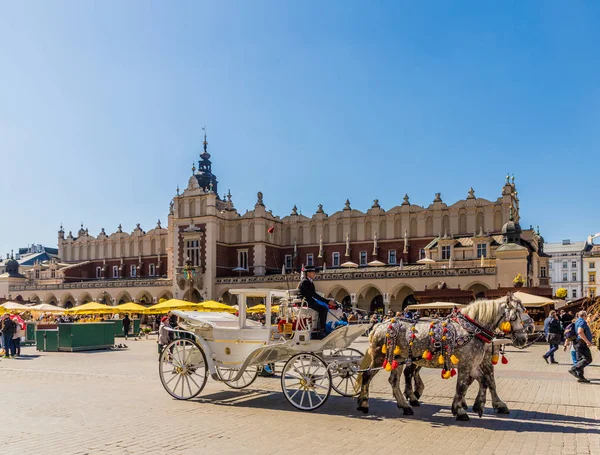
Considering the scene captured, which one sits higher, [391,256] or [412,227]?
[412,227]

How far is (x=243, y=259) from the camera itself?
58.4 meters

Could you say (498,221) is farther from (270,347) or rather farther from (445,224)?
(270,347)

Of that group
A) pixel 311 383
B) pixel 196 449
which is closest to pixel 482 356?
pixel 311 383

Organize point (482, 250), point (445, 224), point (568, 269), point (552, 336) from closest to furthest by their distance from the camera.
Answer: point (552, 336), point (482, 250), point (445, 224), point (568, 269)

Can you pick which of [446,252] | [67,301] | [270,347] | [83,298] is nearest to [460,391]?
[270,347]

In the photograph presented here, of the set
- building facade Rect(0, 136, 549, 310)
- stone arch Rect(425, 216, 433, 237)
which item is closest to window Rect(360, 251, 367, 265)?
building facade Rect(0, 136, 549, 310)

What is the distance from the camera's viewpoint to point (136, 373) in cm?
1608

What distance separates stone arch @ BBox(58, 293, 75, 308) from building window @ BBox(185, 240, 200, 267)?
1639 centimetres

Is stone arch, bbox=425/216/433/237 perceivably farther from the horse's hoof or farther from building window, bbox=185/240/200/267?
the horse's hoof

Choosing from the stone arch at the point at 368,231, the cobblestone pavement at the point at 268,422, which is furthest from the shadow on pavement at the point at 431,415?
the stone arch at the point at 368,231

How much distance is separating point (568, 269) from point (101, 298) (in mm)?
73431

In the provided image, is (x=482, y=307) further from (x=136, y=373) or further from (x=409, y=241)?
(x=409, y=241)

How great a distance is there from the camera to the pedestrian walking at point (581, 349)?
1454cm

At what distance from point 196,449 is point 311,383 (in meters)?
3.02
